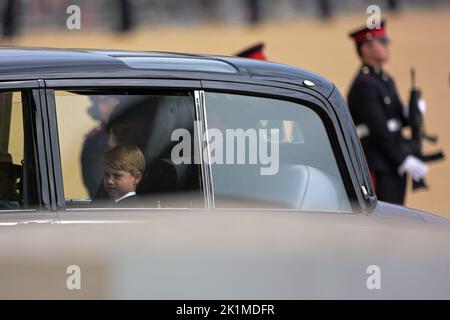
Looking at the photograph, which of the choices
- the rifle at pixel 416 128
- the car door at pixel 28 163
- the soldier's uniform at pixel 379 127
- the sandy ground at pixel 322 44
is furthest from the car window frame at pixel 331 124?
the sandy ground at pixel 322 44

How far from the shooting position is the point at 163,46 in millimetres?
10812

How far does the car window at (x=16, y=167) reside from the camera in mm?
3531

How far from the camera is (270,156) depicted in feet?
12.6

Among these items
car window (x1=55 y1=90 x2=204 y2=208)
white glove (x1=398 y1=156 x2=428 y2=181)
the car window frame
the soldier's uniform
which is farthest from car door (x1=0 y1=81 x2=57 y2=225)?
white glove (x1=398 y1=156 x2=428 y2=181)

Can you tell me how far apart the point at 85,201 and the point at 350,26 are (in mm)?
7555

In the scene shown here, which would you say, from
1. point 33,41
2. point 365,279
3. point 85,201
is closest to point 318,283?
point 365,279

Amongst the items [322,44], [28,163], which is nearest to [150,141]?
[28,163]

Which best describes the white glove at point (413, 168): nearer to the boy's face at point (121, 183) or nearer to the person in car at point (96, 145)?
the person in car at point (96, 145)

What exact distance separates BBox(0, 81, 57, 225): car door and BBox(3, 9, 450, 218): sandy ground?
6.80 metres

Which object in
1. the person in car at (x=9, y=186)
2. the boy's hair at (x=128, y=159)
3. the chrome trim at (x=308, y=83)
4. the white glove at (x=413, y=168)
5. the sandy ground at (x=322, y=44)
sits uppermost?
the sandy ground at (x=322, y=44)

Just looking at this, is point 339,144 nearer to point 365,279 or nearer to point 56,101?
point 365,279

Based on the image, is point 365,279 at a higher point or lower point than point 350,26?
lower

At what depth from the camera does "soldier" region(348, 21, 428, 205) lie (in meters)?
8.16
